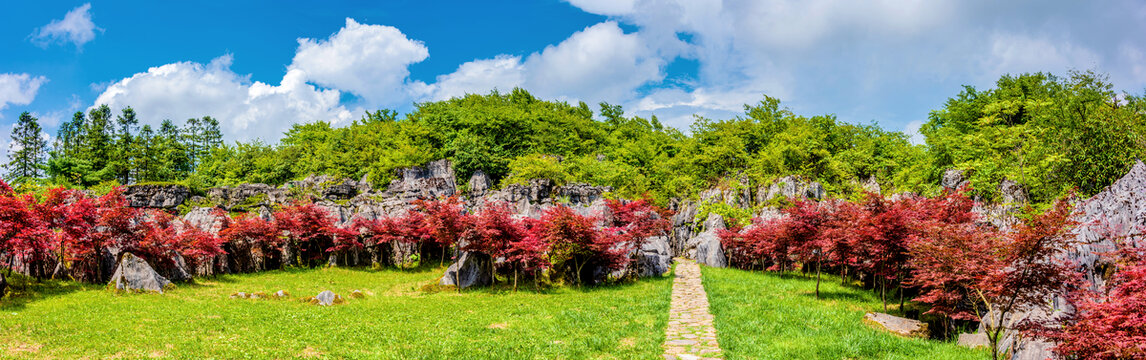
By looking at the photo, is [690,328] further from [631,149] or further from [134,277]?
[631,149]

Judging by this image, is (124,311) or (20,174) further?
(20,174)

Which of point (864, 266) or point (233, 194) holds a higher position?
point (233, 194)

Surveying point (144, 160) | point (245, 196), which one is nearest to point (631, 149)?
point (245, 196)

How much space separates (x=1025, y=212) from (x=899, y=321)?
14979 mm

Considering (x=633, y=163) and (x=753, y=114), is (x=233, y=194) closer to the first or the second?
(x=633, y=163)

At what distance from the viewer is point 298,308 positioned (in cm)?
1411

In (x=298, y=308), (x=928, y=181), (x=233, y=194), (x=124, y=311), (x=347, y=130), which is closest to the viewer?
(x=124, y=311)

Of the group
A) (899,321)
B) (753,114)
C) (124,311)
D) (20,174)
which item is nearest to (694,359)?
(899,321)

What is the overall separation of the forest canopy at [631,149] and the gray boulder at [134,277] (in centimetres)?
2397

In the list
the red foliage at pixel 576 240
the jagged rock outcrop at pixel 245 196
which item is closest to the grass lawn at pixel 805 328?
the red foliage at pixel 576 240

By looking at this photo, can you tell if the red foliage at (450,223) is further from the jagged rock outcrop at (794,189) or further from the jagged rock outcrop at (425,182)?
the jagged rock outcrop at (794,189)

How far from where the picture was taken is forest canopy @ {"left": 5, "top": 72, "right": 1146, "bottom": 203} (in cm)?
2645

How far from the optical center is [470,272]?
19250 mm

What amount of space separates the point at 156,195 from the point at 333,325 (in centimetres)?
3191
